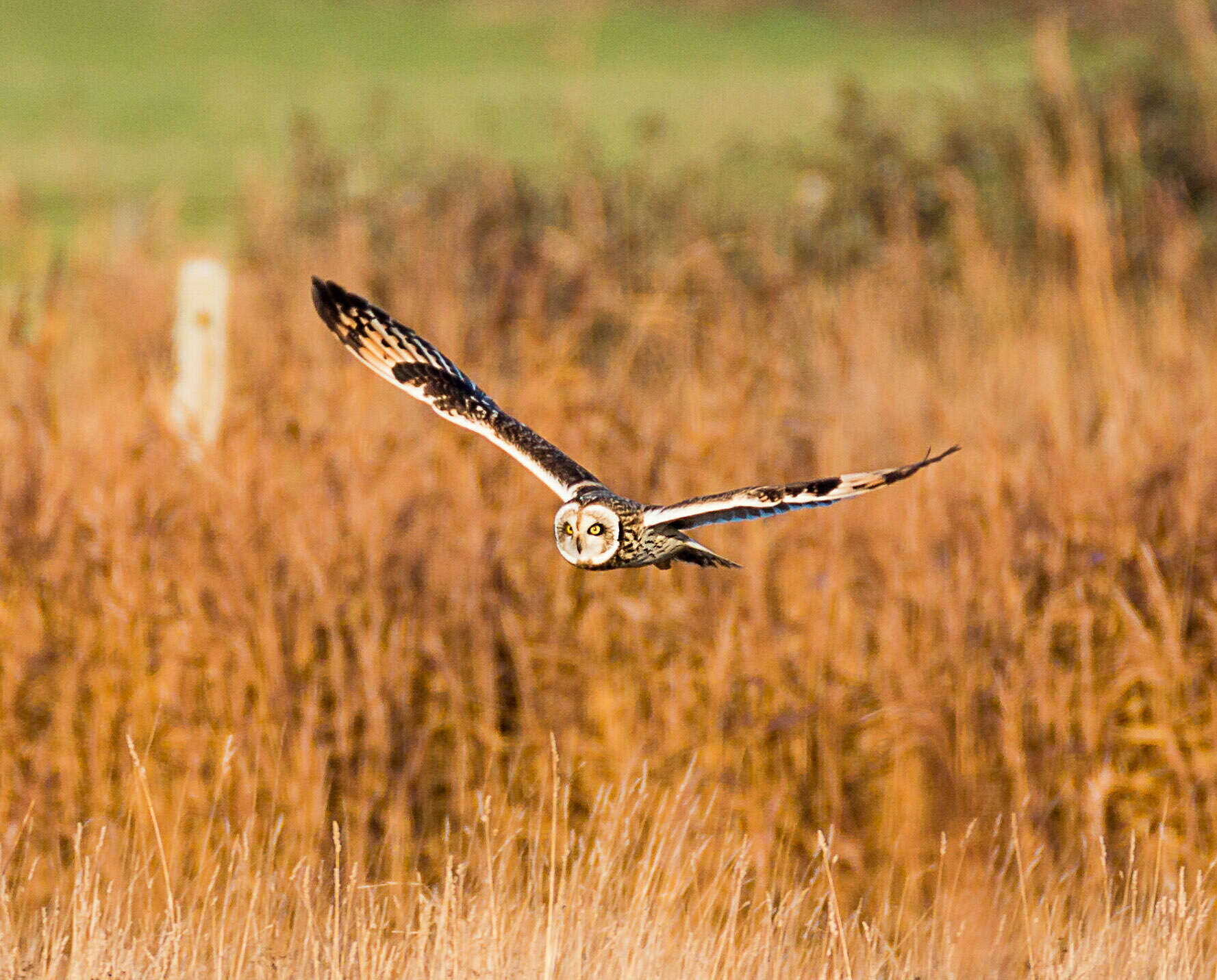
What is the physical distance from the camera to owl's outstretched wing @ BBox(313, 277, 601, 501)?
3.40m

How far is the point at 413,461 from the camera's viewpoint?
16.3ft

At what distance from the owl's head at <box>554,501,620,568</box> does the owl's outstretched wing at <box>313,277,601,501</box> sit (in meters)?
0.10

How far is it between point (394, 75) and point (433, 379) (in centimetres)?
3203

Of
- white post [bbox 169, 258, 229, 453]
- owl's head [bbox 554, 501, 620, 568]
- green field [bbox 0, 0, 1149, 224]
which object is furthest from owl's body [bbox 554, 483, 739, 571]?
green field [bbox 0, 0, 1149, 224]

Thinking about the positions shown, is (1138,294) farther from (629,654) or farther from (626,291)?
(629,654)

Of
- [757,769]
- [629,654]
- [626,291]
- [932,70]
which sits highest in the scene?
[932,70]

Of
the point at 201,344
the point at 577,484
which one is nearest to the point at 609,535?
the point at 577,484

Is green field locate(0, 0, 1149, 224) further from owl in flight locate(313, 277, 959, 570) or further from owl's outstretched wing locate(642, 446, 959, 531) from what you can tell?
owl's outstretched wing locate(642, 446, 959, 531)

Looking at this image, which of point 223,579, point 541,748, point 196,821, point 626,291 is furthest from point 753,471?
point 626,291

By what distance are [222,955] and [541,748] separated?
1.07m

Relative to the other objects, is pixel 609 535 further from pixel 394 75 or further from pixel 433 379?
pixel 394 75

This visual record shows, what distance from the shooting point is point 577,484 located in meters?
3.33

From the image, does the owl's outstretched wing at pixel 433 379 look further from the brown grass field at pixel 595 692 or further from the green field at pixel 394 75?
the green field at pixel 394 75

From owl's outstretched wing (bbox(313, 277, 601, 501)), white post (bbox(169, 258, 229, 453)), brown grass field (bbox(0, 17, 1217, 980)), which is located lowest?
brown grass field (bbox(0, 17, 1217, 980))
